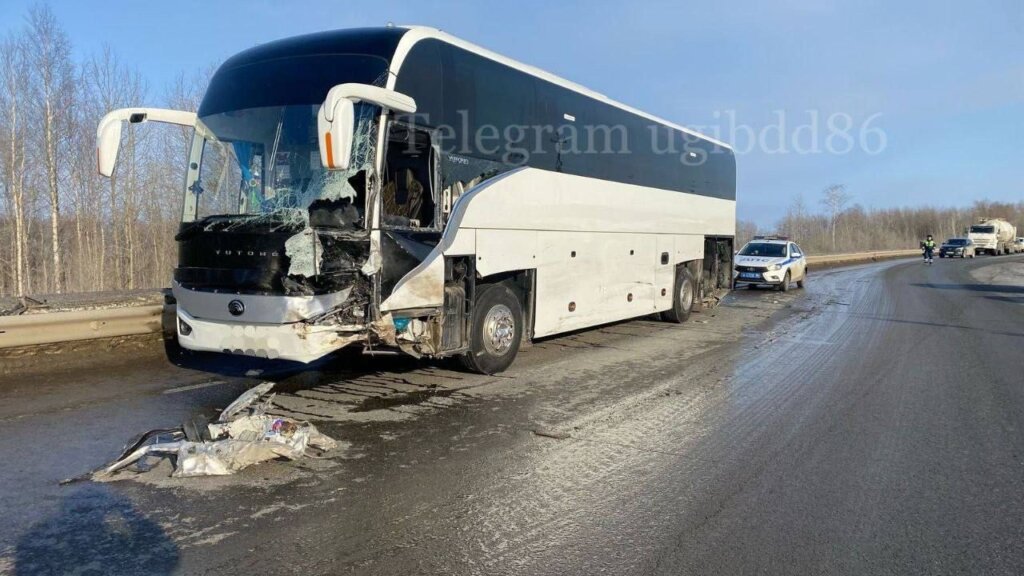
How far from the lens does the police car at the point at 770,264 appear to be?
22250 millimetres

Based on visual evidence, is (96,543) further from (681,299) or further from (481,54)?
(681,299)

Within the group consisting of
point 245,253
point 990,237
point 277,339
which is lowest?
point 277,339

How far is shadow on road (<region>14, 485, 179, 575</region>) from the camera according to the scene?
3.34 meters

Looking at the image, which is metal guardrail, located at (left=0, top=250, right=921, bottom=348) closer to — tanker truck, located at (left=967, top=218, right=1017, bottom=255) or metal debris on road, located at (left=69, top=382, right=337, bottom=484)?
metal debris on road, located at (left=69, top=382, right=337, bottom=484)

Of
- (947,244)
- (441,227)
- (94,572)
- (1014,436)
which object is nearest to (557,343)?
(441,227)

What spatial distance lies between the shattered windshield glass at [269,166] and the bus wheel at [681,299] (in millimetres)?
8497

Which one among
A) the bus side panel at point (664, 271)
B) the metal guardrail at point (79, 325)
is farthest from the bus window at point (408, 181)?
the bus side panel at point (664, 271)

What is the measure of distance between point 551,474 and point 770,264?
19.5 m

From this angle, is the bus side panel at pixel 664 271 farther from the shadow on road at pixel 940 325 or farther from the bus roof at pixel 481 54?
the shadow on road at pixel 940 325

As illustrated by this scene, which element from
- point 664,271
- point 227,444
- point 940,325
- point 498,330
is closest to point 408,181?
point 498,330

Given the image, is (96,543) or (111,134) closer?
(96,543)

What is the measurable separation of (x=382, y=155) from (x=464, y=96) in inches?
66.2

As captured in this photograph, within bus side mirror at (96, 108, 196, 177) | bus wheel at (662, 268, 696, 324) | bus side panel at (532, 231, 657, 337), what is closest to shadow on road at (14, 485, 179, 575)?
bus side mirror at (96, 108, 196, 177)

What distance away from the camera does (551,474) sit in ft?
15.9
